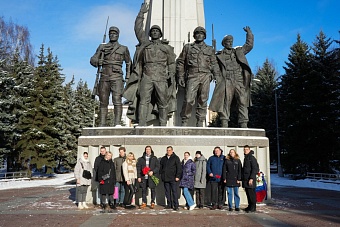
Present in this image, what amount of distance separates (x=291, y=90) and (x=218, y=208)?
71.1ft

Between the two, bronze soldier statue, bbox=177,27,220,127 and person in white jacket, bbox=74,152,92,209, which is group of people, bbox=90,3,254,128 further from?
person in white jacket, bbox=74,152,92,209

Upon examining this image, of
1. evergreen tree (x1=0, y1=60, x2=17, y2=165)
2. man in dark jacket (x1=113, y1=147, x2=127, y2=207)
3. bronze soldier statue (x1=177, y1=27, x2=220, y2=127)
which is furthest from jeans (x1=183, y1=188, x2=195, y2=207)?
evergreen tree (x1=0, y1=60, x2=17, y2=165)

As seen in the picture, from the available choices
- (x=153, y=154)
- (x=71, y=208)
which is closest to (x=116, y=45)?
(x=153, y=154)

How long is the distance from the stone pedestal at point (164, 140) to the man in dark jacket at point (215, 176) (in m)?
0.86

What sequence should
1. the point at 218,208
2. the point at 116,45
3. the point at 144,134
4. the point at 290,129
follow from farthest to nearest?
the point at 290,129, the point at 116,45, the point at 144,134, the point at 218,208

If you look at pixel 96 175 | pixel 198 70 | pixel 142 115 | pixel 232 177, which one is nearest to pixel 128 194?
pixel 96 175

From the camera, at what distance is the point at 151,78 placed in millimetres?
10703

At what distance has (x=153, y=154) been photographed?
9.11 metres

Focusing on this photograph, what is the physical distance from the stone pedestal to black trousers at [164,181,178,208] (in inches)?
24.1

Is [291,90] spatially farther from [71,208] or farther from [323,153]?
[71,208]

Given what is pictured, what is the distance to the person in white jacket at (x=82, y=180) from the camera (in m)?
8.96

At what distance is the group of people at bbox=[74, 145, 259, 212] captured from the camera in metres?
8.52

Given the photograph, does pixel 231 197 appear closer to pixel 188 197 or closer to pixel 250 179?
pixel 250 179

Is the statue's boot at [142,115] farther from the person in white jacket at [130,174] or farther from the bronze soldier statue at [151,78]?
the person in white jacket at [130,174]
